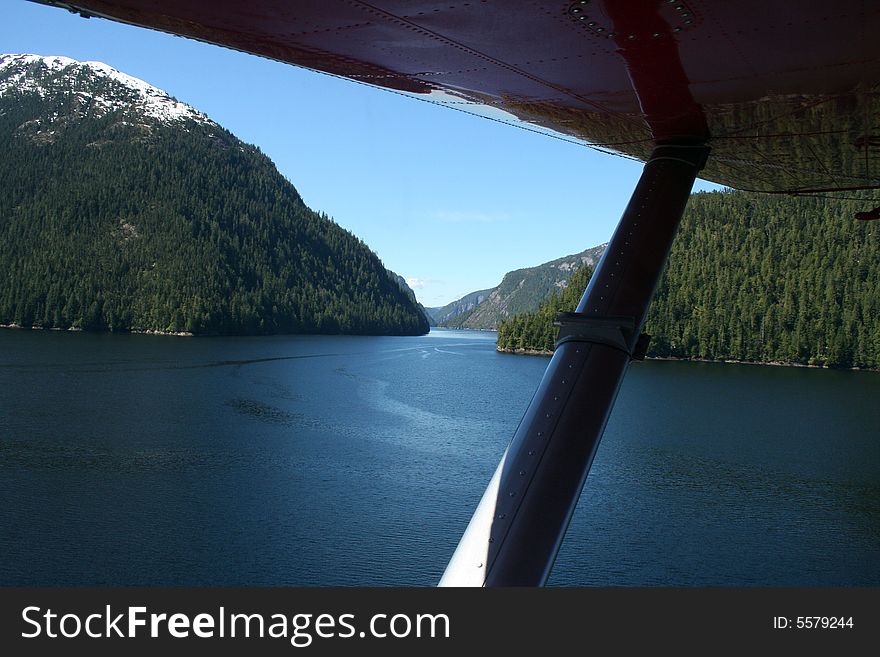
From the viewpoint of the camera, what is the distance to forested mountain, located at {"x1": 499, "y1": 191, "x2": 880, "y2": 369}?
121 m

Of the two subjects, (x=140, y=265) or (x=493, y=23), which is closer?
(x=493, y=23)

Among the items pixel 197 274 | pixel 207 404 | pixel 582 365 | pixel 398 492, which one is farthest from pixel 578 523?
pixel 197 274

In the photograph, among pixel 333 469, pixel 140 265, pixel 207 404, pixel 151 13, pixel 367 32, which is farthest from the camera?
pixel 140 265

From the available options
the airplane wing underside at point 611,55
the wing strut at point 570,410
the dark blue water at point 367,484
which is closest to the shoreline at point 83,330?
the dark blue water at point 367,484

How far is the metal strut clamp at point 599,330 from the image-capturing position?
404cm

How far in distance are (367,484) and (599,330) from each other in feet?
92.2

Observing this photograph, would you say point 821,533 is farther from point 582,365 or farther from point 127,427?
point 127,427

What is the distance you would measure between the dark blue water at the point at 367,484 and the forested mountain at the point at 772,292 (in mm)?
61770

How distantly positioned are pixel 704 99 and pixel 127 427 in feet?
135

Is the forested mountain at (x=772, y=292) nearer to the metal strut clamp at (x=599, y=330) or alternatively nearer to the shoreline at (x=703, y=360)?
the shoreline at (x=703, y=360)

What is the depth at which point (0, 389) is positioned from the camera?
5006 cm

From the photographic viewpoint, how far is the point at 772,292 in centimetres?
13762

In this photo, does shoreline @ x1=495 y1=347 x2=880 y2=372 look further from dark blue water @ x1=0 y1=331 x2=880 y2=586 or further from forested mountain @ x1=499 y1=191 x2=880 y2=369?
dark blue water @ x1=0 y1=331 x2=880 y2=586

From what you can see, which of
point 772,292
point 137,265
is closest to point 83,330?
point 137,265
